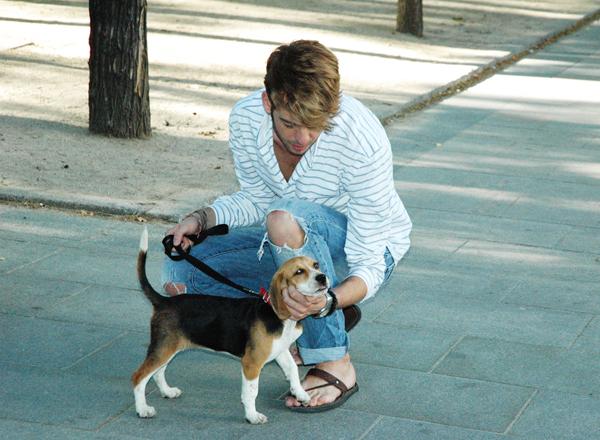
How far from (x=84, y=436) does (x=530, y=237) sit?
3495 mm

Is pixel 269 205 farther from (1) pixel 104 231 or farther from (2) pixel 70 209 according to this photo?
(2) pixel 70 209

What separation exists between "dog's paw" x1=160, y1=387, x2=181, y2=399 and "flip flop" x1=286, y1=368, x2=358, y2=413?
444mm

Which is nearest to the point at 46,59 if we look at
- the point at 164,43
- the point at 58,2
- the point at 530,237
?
the point at 164,43

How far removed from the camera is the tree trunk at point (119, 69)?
28.5 feet

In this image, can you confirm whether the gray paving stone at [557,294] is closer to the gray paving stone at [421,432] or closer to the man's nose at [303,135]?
the gray paving stone at [421,432]

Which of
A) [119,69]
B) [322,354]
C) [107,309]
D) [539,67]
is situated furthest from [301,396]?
[539,67]

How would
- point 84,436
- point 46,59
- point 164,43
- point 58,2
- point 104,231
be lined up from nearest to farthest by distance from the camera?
point 84,436
point 104,231
point 46,59
point 164,43
point 58,2

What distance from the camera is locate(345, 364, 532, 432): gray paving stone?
429 centimetres

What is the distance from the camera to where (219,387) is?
4.57 metres

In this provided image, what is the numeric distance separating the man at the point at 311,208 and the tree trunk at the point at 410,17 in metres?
10.5

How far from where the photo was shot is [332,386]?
4.40m

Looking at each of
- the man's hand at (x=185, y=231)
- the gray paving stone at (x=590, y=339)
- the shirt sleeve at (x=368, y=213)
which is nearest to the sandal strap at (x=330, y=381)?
the shirt sleeve at (x=368, y=213)

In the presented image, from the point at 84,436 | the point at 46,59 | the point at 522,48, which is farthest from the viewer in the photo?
the point at 522,48

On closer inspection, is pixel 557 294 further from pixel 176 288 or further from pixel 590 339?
pixel 176 288
